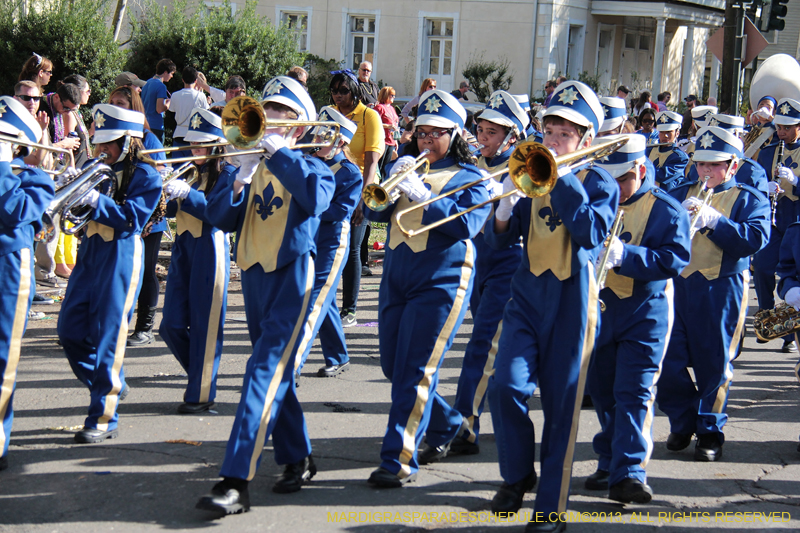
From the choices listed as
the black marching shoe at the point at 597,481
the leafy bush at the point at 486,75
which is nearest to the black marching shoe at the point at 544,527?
the black marching shoe at the point at 597,481

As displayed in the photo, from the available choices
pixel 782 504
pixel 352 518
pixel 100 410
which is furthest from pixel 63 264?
pixel 782 504

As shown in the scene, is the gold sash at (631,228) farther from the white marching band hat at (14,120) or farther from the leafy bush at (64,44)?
the leafy bush at (64,44)

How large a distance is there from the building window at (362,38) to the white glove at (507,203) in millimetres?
24877

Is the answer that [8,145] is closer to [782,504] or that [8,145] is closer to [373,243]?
[782,504]

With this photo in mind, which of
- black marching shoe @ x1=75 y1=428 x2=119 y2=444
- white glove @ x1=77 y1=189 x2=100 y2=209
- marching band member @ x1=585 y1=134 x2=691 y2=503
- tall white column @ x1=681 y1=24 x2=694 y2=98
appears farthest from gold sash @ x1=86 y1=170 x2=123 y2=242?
tall white column @ x1=681 y1=24 x2=694 y2=98

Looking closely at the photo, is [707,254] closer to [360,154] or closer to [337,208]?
[337,208]

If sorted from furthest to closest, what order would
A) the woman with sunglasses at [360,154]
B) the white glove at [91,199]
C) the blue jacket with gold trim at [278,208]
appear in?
the woman with sunglasses at [360,154]
the white glove at [91,199]
the blue jacket with gold trim at [278,208]

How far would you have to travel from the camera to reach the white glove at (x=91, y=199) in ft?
16.7

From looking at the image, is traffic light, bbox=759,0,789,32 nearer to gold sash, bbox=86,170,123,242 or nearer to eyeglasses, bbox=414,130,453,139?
eyeglasses, bbox=414,130,453,139

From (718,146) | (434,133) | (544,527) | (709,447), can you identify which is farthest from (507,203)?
(709,447)

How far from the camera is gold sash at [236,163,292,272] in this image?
4.48 meters

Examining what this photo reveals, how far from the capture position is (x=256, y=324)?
15.0ft

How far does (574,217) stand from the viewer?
4035mm

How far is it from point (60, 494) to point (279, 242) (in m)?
1.61
